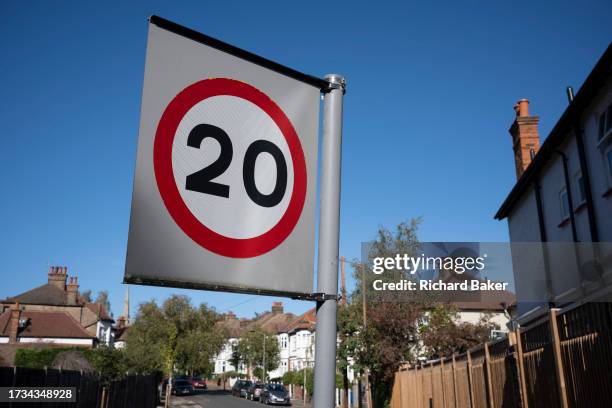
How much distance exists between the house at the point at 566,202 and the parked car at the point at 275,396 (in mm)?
26488

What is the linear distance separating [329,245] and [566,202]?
15.8m

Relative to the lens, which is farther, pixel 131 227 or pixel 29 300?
pixel 29 300

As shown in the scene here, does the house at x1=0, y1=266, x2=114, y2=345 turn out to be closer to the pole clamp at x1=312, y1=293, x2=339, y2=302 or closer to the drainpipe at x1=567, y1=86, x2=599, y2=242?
the drainpipe at x1=567, y1=86, x2=599, y2=242

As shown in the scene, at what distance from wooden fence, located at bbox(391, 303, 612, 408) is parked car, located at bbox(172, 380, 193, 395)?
152 ft

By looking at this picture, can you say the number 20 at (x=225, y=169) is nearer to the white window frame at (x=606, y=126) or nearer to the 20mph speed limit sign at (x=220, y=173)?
the 20mph speed limit sign at (x=220, y=173)

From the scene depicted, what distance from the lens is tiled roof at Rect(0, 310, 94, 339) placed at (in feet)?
192

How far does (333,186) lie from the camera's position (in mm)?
2268

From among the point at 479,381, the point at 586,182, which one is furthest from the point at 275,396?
the point at 479,381

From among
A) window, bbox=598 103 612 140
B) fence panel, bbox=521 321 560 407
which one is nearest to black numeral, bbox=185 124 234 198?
fence panel, bbox=521 321 560 407

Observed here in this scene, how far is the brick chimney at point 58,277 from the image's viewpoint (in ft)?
238

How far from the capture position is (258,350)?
70.2m

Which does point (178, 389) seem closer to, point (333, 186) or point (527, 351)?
point (527, 351)

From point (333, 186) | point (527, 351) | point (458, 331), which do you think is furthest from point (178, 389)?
point (333, 186)

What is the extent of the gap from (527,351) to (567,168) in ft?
32.0
